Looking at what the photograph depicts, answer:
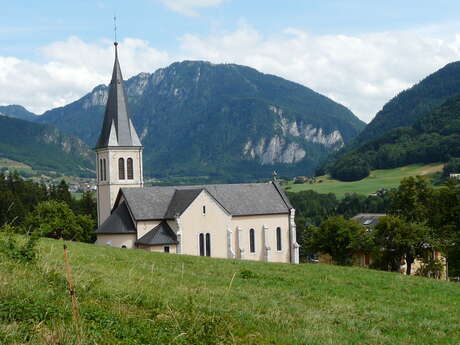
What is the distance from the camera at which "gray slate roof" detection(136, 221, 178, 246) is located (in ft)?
165

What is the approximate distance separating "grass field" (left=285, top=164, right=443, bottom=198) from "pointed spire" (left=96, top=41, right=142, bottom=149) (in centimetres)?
10316

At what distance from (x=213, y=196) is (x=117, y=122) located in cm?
1247

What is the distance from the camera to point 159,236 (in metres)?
50.8

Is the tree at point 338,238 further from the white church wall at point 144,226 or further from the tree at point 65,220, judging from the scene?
the tree at point 65,220

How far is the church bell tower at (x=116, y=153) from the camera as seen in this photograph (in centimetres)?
5772

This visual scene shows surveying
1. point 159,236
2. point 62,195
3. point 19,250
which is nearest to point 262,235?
point 159,236

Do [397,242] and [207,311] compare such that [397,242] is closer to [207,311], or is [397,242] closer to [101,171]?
[101,171]

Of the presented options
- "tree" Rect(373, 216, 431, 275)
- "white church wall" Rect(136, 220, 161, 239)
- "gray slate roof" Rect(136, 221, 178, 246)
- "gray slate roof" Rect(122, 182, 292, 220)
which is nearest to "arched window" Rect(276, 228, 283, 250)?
"gray slate roof" Rect(122, 182, 292, 220)

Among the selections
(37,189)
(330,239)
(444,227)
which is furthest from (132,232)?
(37,189)

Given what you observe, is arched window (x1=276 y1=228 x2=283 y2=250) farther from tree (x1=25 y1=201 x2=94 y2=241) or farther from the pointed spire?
tree (x1=25 y1=201 x2=94 y2=241)

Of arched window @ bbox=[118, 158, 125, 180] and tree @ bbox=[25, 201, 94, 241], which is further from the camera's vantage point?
tree @ bbox=[25, 201, 94, 241]

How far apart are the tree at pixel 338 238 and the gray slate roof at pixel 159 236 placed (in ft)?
48.8

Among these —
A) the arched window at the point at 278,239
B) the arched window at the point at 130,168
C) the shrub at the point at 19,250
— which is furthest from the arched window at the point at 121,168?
the shrub at the point at 19,250

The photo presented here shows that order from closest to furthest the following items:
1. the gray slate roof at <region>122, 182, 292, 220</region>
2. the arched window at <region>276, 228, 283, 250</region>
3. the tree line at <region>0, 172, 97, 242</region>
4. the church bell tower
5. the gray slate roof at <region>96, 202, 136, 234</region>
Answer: the gray slate roof at <region>96, 202, 136, 234</region> → the gray slate roof at <region>122, 182, 292, 220</region> → the arched window at <region>276, 228, 283, 250</region> → the church bell tower → the tree line at <region>0, 172, 97, 242</region>
